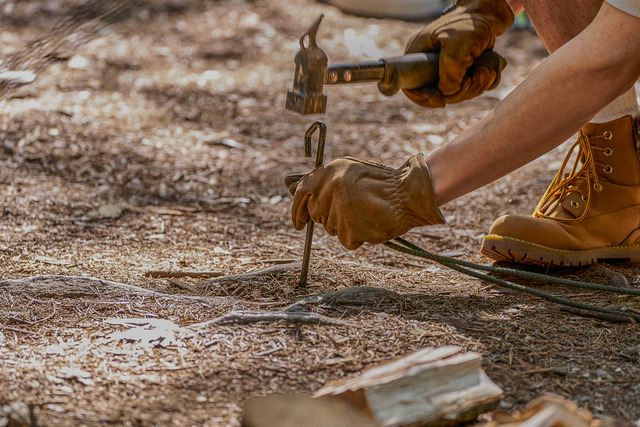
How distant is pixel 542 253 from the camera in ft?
7.55

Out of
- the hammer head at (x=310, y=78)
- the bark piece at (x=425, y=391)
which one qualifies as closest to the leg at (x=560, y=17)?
the hammer head at (x=310, y=78)

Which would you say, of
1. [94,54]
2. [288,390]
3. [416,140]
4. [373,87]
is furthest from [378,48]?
[288,390]

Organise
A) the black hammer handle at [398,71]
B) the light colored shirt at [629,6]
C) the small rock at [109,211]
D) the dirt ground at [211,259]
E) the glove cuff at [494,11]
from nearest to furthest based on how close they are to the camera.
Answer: the dirt ground at [211,259] < the light colored shirt at [629,6] < the black hammer handle at [398,71] < the glove cuff at [494,11] < the small rock at [109,211]

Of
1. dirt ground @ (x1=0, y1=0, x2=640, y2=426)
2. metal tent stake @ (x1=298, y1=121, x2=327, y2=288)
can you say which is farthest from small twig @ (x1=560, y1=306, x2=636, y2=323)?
metal tent stake @ (x1=298, y1=121, x2=327, y2=288)

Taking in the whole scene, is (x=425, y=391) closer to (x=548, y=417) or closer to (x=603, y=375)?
(x=548, y=417)

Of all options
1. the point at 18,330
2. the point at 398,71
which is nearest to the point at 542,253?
the point at 398,71

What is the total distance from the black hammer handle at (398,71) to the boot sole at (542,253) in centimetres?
58

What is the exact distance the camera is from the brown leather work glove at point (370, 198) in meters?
1.90

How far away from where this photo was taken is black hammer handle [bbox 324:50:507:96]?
6.69ft

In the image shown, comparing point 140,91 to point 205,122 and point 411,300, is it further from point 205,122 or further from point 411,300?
point 411,300

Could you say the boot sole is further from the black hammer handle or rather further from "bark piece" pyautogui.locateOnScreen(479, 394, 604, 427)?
"bark piece" pyautogui.locateOnScreen(479, 394, 604, 427)

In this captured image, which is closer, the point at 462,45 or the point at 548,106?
the point at 548,106

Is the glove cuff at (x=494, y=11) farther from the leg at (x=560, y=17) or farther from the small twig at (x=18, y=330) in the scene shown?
the small twig at (x=18, y=330)

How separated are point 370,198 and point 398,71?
536 millimetres
